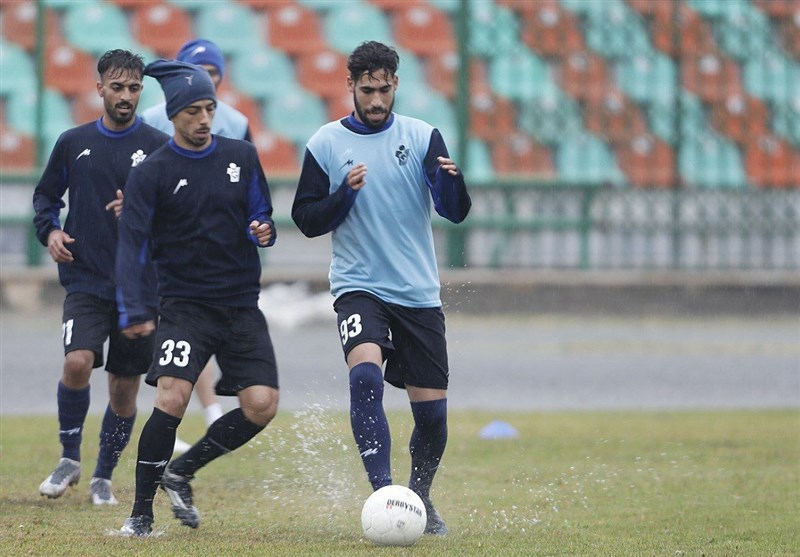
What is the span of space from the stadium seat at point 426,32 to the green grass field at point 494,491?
809cm

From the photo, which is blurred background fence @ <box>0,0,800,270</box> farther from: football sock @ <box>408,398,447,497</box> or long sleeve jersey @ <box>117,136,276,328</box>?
long sleeve jersey @ <box>117,136,276,328</box>

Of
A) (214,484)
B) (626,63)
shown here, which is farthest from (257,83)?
(214,484)

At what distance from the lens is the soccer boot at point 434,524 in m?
6.35

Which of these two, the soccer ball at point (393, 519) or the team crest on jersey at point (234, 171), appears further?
the team crest on jersey at point (234, 171)

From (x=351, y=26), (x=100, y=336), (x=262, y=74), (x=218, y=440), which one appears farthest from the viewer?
(x=351, y=26)

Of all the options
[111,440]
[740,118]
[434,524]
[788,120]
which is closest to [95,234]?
[111,440]

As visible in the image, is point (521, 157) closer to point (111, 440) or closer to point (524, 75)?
point (524, 75)

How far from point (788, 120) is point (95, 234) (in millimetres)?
12932

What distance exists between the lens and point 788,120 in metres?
18.4

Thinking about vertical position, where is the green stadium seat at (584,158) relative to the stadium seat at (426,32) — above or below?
below

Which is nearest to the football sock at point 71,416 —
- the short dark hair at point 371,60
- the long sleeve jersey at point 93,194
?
the long sleeve jersey at point 93,194

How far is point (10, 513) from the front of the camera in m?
6.74

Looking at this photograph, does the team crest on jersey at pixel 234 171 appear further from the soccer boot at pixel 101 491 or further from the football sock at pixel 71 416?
the soccer boot at pixel 101 491

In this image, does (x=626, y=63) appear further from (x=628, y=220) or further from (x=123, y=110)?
→ (x=123, y=110)
